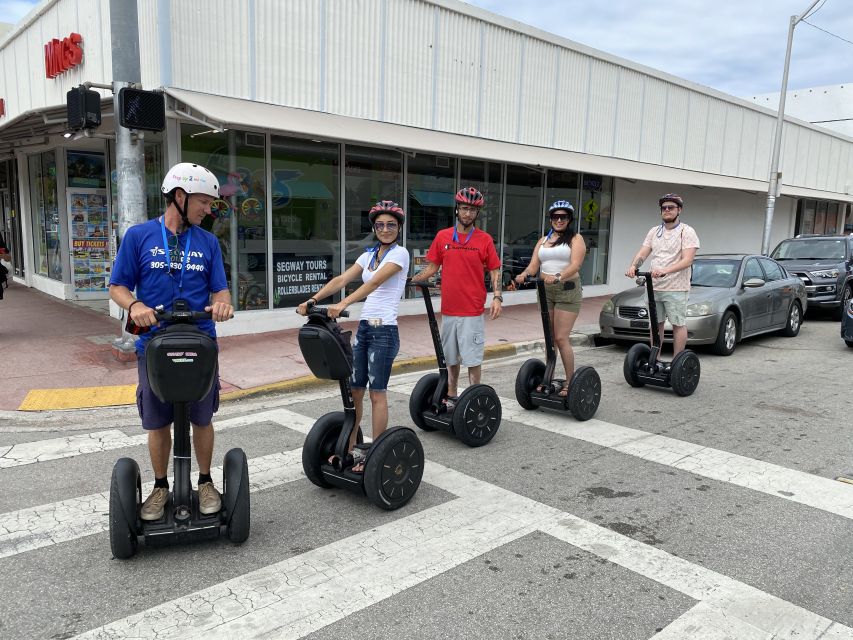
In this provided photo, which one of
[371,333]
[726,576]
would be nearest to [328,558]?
[371,333]

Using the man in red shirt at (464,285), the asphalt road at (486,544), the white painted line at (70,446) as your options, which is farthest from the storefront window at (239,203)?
the man in red shirt at (464,285)

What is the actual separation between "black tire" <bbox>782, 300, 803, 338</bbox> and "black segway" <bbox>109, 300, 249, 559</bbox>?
10.7 meters

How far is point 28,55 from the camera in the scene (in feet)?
41.3

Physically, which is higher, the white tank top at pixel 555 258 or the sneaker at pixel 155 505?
the white tank top at pixel 555 258

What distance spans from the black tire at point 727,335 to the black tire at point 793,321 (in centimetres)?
228

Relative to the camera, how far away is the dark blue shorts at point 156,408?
3.42 metres

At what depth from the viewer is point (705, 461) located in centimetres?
504

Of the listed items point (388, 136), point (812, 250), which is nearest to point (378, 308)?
point (388, 136)

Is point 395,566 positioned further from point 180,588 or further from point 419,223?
point 419,223

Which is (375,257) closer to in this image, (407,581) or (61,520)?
(407,581)

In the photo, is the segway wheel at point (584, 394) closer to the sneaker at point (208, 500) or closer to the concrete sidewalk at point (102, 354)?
the concrete sidewalk at point (102, 354)

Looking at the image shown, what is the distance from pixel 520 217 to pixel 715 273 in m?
5.11

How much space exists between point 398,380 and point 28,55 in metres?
10.5

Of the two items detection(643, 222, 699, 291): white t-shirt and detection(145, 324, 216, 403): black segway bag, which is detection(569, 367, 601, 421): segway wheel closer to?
detection(643, 222, 699, 291): white t-shirt
